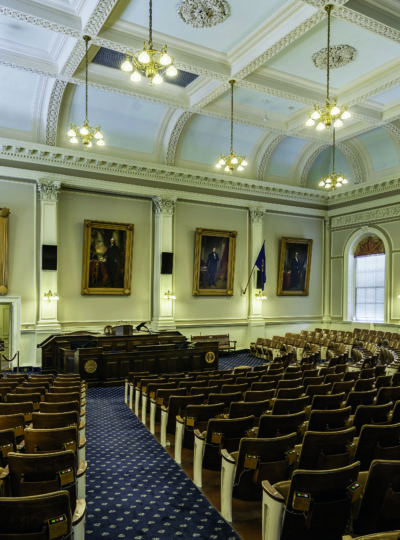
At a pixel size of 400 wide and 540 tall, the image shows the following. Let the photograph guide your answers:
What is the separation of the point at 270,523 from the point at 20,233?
1229cm

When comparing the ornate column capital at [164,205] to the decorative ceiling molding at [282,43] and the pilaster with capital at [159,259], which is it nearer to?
the pilaster with capital at [159,259]

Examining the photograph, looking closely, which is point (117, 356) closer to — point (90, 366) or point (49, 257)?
point (90, 366)

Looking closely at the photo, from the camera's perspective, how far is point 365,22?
7.98 metres

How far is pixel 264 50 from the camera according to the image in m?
9.20

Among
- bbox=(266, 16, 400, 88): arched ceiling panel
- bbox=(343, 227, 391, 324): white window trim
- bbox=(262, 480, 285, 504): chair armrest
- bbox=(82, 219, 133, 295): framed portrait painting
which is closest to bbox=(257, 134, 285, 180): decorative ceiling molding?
bbox=(266, 16, 400, 88): arched ceiling panel

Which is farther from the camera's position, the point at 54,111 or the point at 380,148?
the point at 380,148

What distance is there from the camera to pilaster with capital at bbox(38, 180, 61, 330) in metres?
12.8

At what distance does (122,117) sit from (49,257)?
5399 mm

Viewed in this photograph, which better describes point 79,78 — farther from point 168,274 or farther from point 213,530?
point 213,530

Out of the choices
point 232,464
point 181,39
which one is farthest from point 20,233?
point 232,464

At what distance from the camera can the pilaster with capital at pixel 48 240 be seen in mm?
12833

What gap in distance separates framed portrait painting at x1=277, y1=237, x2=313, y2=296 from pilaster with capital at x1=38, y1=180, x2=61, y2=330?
960 cm

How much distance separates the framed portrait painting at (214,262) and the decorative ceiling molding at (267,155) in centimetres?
292

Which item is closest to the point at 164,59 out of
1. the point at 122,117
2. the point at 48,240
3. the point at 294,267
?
the point at 122,117
